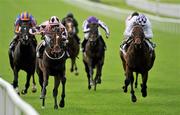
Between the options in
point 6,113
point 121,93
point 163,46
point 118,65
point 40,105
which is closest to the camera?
point 6,113

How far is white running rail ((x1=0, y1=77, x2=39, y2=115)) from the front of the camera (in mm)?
7468

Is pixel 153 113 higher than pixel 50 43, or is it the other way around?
pixel 50 43

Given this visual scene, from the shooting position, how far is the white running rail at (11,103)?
747 cm

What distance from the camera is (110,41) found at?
1401 inches

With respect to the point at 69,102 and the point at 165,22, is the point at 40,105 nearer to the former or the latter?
the point at 69,102

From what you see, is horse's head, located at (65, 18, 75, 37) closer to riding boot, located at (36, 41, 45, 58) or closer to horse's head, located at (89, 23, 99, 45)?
horse's head, located at (89, 23, 99, 45)

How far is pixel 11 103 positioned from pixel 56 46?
218 inches

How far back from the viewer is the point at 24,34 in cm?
1633

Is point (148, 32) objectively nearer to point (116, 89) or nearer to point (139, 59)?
point (139, 59)

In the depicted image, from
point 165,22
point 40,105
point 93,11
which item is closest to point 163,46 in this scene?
point 165,22

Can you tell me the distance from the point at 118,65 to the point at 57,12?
23.0 meters

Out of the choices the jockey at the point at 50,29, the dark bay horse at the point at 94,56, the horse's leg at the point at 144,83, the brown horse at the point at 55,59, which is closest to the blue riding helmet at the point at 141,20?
the horse's leg at the point at 144,83

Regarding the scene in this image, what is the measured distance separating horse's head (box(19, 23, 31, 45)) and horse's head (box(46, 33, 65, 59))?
188 centimetres

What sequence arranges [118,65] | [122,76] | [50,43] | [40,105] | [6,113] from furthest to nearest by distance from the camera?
[118,65] → [122,76] → [40,105] → [50,43] → [6,113]
